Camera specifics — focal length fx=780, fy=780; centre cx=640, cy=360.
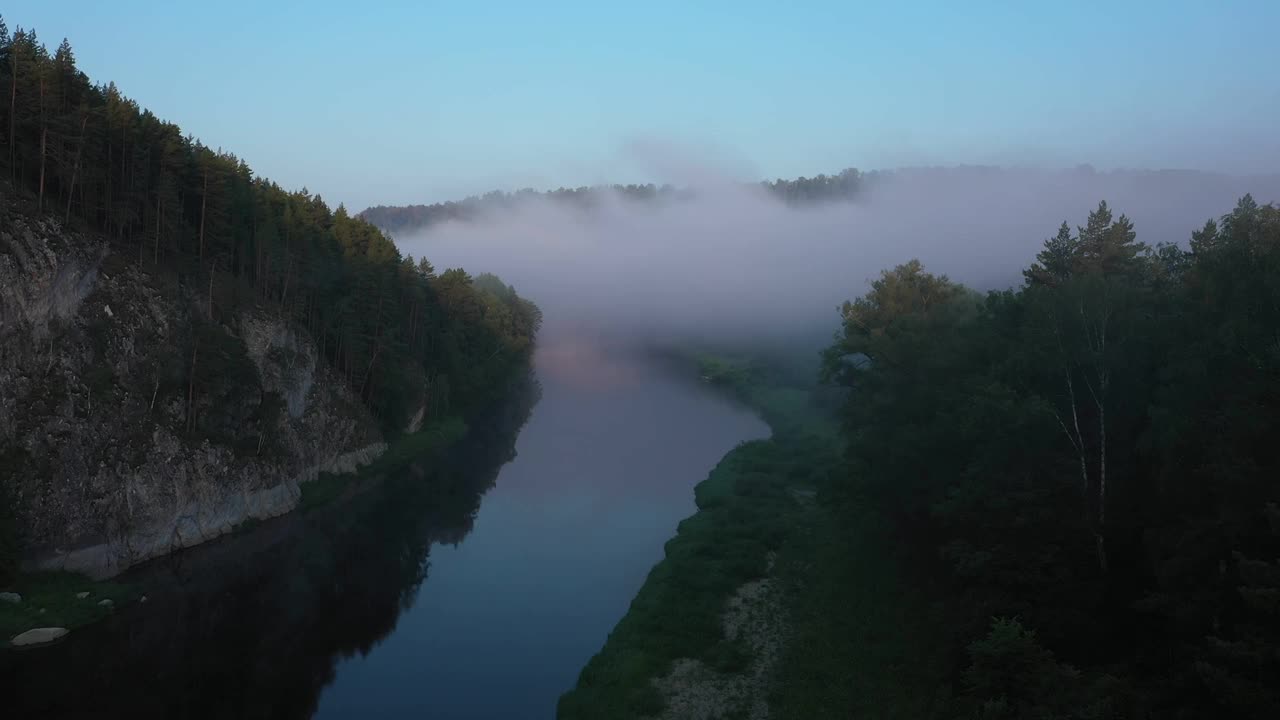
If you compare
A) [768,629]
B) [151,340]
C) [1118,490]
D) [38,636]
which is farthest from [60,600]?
[1118,490]

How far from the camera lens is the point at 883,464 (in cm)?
3709

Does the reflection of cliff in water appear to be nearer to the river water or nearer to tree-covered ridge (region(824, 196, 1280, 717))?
the river water

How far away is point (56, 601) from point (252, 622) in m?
7.58

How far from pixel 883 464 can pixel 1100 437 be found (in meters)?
11.4

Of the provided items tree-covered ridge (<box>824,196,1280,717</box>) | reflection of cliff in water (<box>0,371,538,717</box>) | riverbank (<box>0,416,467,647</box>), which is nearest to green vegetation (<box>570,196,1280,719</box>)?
tree-covered ridge (<box>824,196,1280,717</box>)

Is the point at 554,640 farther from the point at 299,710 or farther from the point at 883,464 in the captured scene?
the point at 883,464

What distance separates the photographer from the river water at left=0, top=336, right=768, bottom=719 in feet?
92.9

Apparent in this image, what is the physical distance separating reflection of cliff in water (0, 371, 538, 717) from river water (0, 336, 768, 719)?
0.10m

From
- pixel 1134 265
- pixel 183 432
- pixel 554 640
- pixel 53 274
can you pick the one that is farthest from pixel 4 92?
pixel 1134 265

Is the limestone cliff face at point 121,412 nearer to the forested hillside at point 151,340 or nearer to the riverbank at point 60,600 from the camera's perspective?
the forested hillside at point 151,340

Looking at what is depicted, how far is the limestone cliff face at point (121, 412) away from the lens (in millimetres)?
35688

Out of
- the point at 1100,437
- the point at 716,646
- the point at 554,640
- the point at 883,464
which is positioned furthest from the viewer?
the point at 883,464

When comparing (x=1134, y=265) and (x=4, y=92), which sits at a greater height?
(x=4, y=92)

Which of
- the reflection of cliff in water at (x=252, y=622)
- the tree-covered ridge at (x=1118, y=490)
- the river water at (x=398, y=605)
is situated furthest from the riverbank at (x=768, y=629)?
the reflection of cliff in water at (x=252, y=622)
